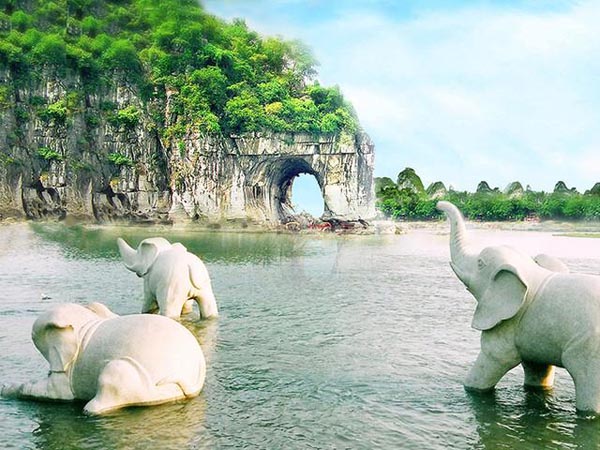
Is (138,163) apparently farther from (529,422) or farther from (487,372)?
(529,422)

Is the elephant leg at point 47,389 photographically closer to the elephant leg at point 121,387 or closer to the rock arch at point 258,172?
the elephant leg at point 121,387

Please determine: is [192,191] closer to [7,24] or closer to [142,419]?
[7,24]

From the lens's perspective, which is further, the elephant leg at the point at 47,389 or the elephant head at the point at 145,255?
the elephant head at the point at 145,255

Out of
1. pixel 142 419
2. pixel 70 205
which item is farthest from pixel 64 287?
pixel 70 205

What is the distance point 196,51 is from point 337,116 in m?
12.8

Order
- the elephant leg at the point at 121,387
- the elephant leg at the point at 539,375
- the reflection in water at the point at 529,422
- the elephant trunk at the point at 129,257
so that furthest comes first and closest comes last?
the elephant trunk at the point at 129,257 → the elephant leg at the point at 539,375 → the elephant leg at the point at 121,387 → the reflection in water at the point at 529,422

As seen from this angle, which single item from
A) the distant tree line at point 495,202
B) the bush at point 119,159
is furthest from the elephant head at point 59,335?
the distant tree line at point 495,202

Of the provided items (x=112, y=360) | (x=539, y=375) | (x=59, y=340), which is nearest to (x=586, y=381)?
(x=539, y=375)

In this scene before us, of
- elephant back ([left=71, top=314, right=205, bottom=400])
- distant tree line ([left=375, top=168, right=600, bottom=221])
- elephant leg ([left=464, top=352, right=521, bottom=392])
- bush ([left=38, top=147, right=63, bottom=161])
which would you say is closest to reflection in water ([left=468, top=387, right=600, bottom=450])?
elephant leg ([left=464, top=352, right=521, bottom=392])

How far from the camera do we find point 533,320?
23.7 feet

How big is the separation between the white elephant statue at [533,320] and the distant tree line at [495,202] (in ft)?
220

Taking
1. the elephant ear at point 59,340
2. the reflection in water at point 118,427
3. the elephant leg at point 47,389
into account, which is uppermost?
the elephant ear at point 59,340

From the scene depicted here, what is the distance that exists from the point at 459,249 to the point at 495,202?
258ft

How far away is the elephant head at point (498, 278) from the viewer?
7332mm
